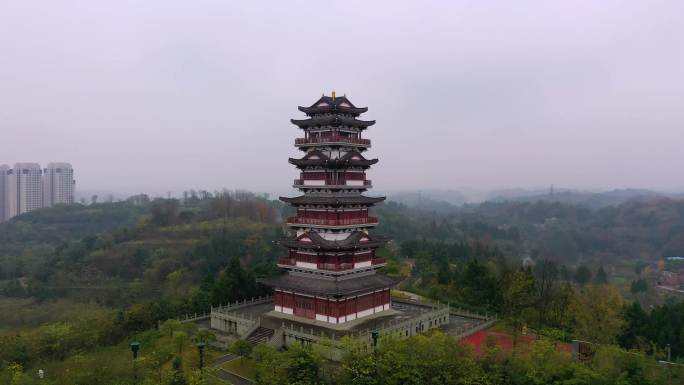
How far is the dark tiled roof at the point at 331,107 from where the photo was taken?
35.9 meters

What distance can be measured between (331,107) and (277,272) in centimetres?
2052

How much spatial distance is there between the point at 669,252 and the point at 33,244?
481 ft

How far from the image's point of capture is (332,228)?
34.3m

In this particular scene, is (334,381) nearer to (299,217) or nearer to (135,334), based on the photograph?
(299,217)

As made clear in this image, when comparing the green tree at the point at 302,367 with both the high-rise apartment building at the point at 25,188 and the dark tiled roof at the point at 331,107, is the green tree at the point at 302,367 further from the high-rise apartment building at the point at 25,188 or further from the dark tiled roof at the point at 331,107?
the high-rise apartment building at the point at 25,188

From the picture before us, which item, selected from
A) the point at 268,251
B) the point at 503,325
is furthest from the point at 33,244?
the point at 503,325

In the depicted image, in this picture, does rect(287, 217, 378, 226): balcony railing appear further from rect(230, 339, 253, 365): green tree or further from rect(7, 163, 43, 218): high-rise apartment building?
rect(7, 163, 43, 218): high-rise apartment building

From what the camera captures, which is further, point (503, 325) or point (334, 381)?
point (503, 325)

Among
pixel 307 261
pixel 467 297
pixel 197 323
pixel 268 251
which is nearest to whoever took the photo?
pixel 307 261

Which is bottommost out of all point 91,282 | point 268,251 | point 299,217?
point 91,282

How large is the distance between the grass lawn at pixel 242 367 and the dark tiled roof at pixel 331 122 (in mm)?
16146

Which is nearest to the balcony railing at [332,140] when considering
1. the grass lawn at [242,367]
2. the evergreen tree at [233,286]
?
the evergreen tree at [233,286]

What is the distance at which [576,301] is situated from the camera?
128ft

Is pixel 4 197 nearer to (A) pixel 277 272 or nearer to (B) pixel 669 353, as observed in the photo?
(A) pixel 277 272
